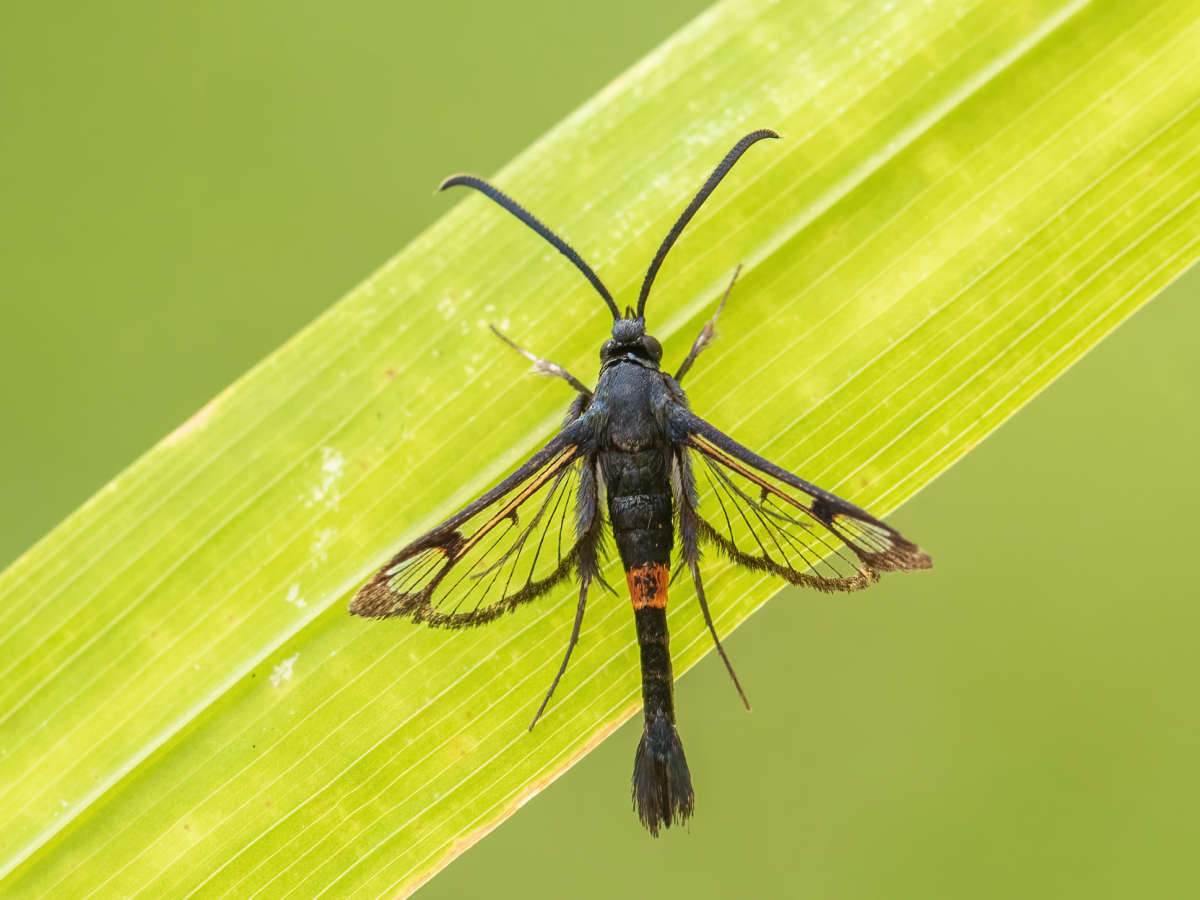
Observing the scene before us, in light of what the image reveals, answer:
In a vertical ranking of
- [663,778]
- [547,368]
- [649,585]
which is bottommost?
[663,778]

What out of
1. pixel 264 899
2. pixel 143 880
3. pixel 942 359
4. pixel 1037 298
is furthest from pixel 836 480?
pixel 143 880

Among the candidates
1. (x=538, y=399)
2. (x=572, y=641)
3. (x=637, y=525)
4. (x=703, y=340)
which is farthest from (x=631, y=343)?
(x=572, y=641)

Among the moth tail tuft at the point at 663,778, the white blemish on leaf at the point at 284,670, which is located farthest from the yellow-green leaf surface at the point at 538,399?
the moth tail tuft at the point at 663,778

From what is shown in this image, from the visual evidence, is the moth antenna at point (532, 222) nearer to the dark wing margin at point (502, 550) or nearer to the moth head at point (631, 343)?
the moth head at point (631, 343)

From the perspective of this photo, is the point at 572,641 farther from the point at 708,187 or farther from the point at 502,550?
the point at 708,187

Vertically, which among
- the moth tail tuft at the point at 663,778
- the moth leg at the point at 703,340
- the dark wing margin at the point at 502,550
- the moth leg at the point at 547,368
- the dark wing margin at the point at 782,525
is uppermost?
the moth leg at the point at 547,368

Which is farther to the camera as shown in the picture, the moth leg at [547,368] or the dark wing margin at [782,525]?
the moth leg at [547,368]

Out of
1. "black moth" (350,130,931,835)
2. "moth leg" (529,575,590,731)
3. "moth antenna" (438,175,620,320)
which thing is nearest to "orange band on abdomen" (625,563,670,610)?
"black moth" (350,130,931,835)

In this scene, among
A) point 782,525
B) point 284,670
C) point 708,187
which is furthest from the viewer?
point 284,670
